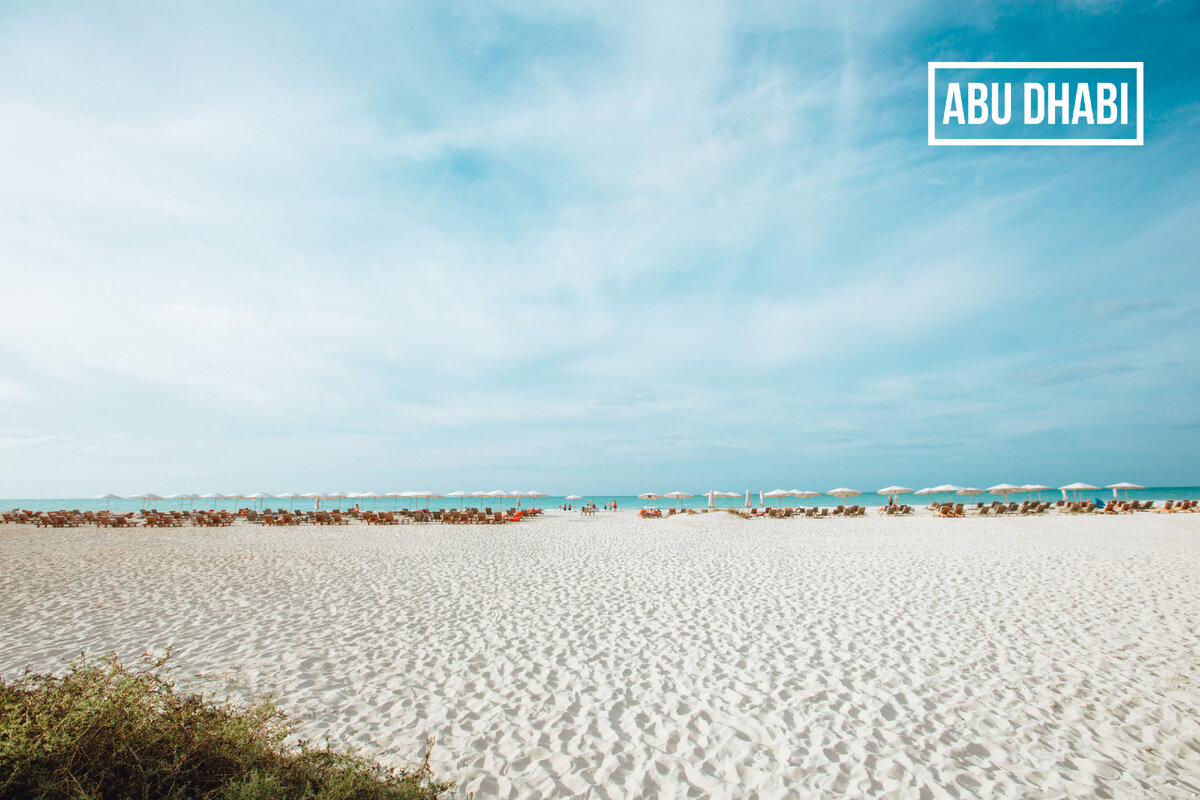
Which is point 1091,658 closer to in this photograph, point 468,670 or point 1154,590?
point 1154,590

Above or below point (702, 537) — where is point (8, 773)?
above

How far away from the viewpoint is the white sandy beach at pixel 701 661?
3902mm

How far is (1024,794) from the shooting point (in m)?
3.57

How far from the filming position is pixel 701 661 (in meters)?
5.91

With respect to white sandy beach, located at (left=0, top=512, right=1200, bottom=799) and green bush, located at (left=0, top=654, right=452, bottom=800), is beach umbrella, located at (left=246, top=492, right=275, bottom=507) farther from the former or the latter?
green bush, located at (left=0, top=654, right=452, bottom=800)

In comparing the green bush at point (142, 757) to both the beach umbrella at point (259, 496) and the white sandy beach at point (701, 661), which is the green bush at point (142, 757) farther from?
the beach umbrella at point (259, 496)

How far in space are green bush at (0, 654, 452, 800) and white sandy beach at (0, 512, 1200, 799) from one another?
1.03 meters

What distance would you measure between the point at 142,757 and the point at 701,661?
4.81 meters

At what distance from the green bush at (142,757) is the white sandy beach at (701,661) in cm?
103

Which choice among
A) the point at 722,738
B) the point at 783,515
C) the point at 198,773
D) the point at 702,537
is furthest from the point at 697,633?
the point at 783,515

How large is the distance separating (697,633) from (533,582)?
427 cm

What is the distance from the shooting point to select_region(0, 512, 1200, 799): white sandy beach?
12.8 ft

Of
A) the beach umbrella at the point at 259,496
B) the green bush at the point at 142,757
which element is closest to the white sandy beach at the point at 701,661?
the green bush at the point at 142,757

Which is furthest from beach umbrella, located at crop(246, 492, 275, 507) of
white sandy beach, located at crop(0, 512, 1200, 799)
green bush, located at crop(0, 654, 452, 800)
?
green bush, located at crop(0, 654, 452, 800)
